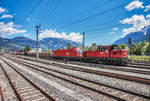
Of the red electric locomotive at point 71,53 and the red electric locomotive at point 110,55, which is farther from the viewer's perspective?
the red electric locomotive at point 71,53

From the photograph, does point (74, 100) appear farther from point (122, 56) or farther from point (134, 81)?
point (122, 56)

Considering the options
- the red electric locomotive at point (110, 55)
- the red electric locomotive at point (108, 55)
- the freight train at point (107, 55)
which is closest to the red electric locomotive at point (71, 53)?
the freight train at point (107, 55)

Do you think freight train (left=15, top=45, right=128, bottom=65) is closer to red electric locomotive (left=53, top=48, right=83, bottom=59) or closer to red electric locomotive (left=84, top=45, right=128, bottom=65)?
red electric locomotive (left=84, top=45, right=128, bottom=65)

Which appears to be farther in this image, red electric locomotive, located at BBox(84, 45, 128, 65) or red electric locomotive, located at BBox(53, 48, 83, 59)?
red electric locomotive, located at BBox(53, 48, 83, 59)

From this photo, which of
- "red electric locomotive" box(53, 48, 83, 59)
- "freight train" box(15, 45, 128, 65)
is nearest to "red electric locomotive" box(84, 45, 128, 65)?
"freight train" box(15, 45, 128, 65)

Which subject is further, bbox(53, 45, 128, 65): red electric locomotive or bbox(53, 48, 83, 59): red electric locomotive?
bbox(53, 48, 83, 59): red electric locomotive

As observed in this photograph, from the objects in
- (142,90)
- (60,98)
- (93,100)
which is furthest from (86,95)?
(142,90)

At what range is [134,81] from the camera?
8.48 m

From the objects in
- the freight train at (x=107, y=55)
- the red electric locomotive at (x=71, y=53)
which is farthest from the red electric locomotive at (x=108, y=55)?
the red electric locomotive at (x=71, y=53)

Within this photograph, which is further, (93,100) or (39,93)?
(39,93)

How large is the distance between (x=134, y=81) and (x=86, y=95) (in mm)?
4477

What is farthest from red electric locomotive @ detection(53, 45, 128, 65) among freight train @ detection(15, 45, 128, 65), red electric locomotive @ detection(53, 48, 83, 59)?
red electric locomotive @ detection(53, 48, 83, 59)

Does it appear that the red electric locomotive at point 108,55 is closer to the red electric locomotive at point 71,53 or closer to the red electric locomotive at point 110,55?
the red electric locomotive at point 110,55

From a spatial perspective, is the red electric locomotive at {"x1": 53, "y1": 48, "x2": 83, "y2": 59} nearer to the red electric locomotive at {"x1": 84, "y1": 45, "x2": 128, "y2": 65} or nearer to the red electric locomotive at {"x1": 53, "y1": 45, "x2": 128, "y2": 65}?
the red electric locomotive at {"x1": 53, "y1": 45, "x2": 128, "y2": 65}
